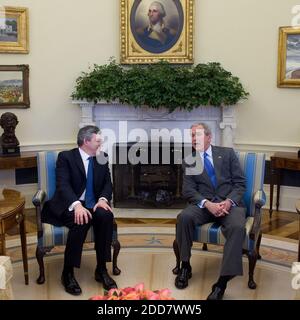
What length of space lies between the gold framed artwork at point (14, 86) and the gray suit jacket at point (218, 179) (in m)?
3.00

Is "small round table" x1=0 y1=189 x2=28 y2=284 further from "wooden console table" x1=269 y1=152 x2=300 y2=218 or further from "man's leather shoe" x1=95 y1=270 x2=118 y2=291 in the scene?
"wooden console table" x1=269 y1=152 x2=300 y2=218

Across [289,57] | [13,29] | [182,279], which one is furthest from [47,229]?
[289,57]

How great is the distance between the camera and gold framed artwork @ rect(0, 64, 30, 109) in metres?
5.93

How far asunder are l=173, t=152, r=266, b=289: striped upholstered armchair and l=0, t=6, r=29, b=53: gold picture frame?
11.1ft

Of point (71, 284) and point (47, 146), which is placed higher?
point (47, 146)

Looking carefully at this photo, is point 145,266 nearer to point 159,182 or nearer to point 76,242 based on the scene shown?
point 76,242

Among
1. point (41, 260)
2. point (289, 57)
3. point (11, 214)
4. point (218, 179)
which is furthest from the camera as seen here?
point (289, 57)

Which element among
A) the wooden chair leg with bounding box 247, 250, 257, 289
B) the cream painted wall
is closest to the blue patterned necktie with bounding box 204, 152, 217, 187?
the wooden chair leg with bounding box 247, 250, 257, 289

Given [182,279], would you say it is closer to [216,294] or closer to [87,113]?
[216,294]

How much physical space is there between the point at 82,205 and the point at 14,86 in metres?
2.83

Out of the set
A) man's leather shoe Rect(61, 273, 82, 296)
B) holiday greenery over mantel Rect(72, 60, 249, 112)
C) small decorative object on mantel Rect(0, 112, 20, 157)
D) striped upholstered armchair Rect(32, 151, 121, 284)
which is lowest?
man's leather shoe Rect(61, 273, 82, 296)

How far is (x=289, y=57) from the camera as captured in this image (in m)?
5.79

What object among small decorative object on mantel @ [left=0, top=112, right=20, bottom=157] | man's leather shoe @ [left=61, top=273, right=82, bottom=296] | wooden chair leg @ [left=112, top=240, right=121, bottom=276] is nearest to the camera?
man's leather shoe @ [left=61, top=273, right=82, bottom=296]
